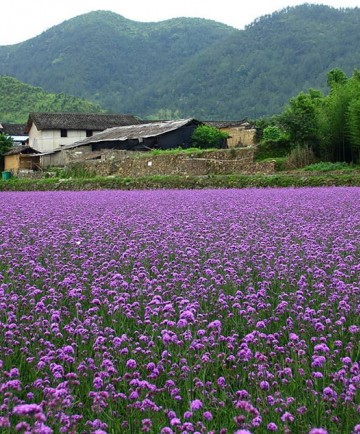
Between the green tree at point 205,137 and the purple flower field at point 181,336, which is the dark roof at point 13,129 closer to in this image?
the green tree at point 205,137

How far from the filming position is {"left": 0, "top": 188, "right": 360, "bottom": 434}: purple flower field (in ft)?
7.61

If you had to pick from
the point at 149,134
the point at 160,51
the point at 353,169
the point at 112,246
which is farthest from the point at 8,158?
the point at 160,51

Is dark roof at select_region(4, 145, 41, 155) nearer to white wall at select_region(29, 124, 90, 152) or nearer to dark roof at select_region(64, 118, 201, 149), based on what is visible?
white wall at select_region(29, 124, 90, 152)

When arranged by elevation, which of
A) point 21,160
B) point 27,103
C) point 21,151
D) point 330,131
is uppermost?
point 27,103

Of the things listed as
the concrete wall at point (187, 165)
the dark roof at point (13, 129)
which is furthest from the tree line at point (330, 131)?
the dark roof at point (13, 129)

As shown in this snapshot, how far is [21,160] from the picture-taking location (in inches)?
1721

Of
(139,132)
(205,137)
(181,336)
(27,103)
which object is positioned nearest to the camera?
(181,336)

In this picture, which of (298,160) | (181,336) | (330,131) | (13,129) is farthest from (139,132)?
(181,336)

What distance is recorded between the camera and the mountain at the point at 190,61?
4045 inches

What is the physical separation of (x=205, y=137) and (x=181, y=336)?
120ft

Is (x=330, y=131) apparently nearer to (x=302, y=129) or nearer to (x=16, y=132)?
(x=302, y=129)

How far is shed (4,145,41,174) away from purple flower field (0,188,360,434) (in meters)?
38.1

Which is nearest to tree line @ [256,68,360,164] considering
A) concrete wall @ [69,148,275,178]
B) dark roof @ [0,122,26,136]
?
concrete wall @ [69,148,275,178]

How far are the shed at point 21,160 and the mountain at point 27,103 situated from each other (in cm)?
2526
